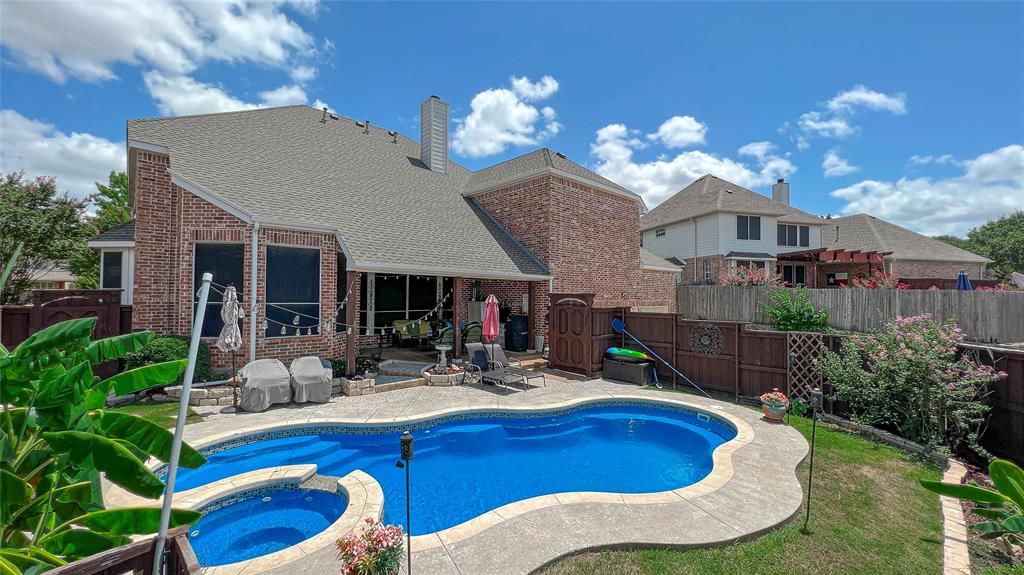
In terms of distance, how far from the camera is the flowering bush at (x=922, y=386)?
7.39 m

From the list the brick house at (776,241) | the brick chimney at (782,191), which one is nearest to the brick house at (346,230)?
the brick house at (776,241)

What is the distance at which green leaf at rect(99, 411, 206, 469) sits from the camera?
266 centimetres

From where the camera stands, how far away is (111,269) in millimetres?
13055

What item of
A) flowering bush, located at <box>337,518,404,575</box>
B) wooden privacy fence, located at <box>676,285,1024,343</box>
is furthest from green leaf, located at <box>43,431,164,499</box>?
wooden privacy fence, located at <box>676,285,1024,343</box>

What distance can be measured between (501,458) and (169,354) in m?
8.28

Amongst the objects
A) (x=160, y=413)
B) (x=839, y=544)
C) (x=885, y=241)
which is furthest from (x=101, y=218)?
(x=885, y=241)

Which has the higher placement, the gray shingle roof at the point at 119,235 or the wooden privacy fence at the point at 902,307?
the gray shingle roof at the point at 119,235

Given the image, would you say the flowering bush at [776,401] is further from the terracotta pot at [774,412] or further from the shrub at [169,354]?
the shrub at [169,354]

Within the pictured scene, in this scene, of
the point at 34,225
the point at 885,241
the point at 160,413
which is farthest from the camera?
the point at 885,241

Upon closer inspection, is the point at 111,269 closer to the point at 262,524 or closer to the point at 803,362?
the point at 262,524

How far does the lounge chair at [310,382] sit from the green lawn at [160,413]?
187 centimetres

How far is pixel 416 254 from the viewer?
12875 millimetres

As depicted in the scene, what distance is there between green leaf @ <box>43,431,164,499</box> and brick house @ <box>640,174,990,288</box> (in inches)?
1066

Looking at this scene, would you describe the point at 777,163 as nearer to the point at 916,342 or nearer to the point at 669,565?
the point at 916,342
